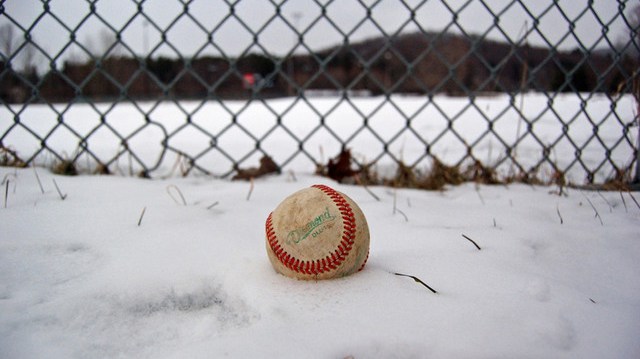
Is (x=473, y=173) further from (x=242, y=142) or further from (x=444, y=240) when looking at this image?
(x=242, y=142)

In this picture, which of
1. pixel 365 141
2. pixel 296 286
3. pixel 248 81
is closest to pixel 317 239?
pixel 296 286

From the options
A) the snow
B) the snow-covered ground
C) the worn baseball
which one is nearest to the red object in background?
the snow

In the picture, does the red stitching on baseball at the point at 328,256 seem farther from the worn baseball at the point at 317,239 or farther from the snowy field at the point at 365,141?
the snowy field at the point at 365,141

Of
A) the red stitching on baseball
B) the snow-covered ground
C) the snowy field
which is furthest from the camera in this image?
the snowy field

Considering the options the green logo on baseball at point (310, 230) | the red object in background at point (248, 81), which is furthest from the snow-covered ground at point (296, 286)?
the red object in background at point (248, 81)

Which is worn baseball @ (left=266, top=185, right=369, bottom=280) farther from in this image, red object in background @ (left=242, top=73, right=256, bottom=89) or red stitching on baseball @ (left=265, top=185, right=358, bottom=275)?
red object in background @ (left=242, top=73, right=256, bottom=89)

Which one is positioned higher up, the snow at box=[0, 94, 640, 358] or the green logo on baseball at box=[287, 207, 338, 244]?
the green logo on baseball at box=[287, 207, 338, 244]

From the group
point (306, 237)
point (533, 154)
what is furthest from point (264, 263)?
point (533, 154)
